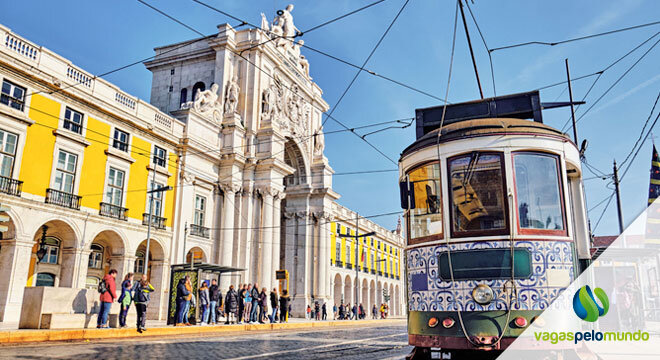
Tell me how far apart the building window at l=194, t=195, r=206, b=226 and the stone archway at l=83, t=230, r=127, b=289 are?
5.50 meters

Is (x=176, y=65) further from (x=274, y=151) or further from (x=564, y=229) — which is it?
(x=564, y=229)

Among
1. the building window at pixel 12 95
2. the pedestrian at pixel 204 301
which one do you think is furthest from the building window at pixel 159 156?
the pedestrian at pixel 204 301

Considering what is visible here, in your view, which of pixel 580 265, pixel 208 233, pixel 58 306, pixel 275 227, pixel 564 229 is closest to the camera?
pixel 564 229

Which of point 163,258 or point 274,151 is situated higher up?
point 274,151

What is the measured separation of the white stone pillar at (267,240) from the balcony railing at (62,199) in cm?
1309

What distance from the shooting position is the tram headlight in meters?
5.78

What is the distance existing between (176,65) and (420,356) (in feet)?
114

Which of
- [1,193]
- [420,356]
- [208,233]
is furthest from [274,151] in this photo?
[420,356]

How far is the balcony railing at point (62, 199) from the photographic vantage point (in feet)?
66.0

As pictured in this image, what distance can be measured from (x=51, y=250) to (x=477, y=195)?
21119mm

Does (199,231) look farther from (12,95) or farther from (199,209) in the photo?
(12,95)

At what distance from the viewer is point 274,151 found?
112 ft

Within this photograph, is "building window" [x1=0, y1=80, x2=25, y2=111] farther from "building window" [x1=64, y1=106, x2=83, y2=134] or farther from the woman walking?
the woman walking

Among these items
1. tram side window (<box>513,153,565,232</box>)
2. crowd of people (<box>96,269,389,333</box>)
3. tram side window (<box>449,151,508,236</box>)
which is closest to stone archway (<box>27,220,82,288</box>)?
crowd of people (<box>96,269,389,333</box>)
